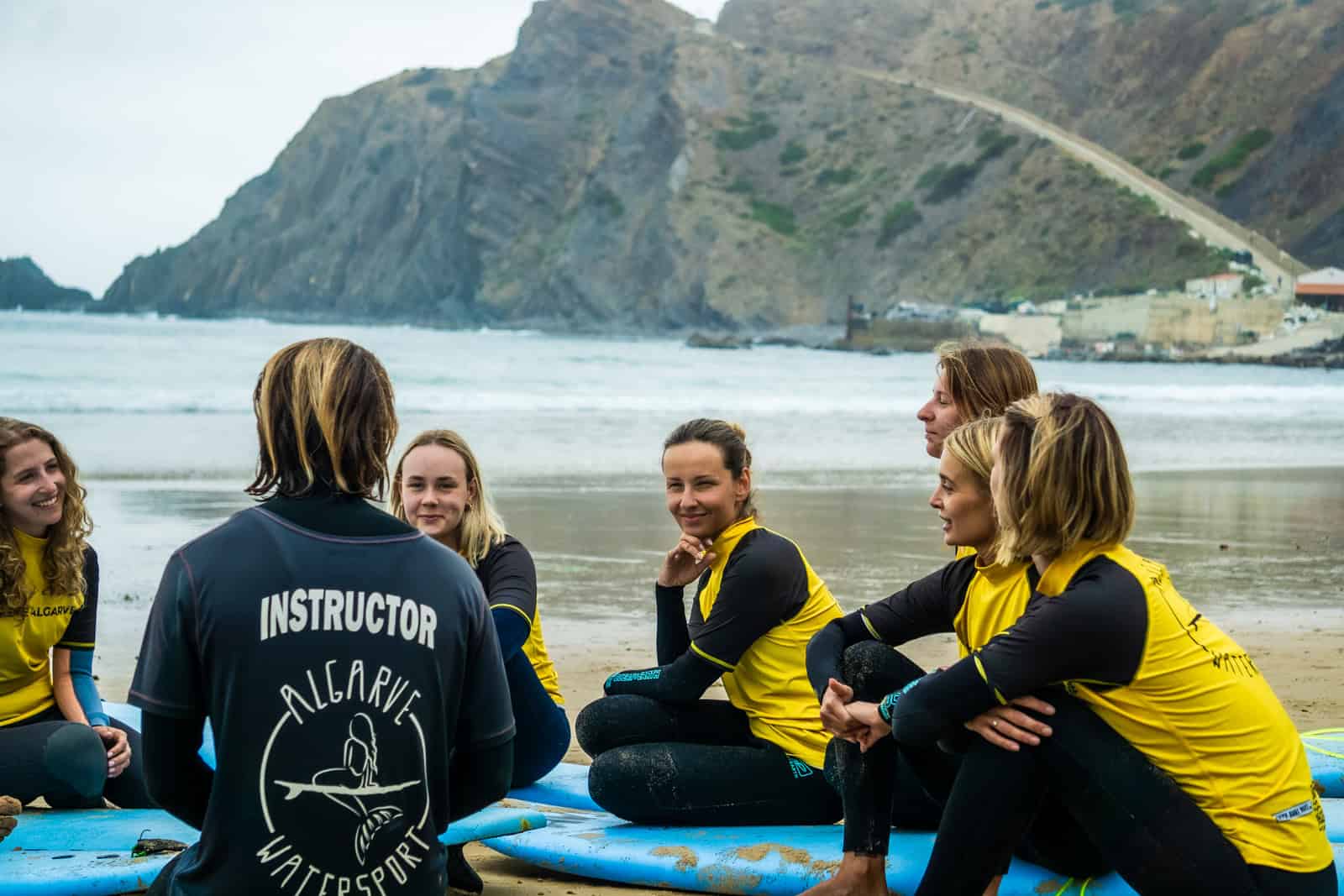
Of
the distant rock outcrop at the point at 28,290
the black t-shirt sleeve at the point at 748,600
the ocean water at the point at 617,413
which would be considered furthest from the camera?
the distant rock outcrop at the point at 28,290

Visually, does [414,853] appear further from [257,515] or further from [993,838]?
[993,838]

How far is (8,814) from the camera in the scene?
12.4ft

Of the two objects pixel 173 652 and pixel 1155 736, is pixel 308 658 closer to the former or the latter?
pixel 173 652

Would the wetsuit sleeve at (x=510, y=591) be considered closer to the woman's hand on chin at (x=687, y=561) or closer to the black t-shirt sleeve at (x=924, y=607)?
the woman's hand on chin at (x=687, y=561)

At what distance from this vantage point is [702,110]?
12444cm

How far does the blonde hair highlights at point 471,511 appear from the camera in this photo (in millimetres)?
4094

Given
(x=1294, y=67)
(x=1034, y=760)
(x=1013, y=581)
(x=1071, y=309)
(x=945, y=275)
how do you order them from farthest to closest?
(x=1294, y=67)
(x=945, y=275)
(x=1071, y=309)
(x=1013, y=581)
(x=1034, y=760)

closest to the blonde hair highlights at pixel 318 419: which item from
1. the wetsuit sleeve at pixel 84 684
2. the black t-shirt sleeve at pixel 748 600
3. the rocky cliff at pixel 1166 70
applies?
the black t-shirt sleeve at pixel 748 600

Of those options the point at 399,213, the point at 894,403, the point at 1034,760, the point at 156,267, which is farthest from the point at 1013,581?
the point at 156,267

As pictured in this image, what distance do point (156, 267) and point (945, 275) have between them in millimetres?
115611

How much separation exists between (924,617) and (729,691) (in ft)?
2.51

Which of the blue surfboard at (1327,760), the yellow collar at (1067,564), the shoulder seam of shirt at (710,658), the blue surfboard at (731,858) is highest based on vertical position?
the yellow collar at (1067,564)

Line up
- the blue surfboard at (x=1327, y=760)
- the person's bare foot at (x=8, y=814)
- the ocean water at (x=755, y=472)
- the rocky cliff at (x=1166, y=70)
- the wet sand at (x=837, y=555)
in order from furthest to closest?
1. the rocky cliff at (x=1166, y=70)
2. the ocean water at (x=755, y=472)
3. the wet sand at (x=837, y=555)
4. the blue surfboard at (x=1327, y=760)
5. the person's bare foot at (x=8, y=814)

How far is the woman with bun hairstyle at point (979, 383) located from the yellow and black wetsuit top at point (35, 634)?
2.40 metres
